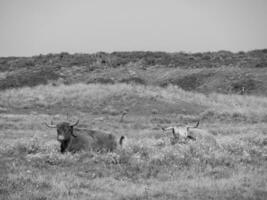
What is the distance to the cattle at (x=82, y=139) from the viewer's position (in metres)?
12.6

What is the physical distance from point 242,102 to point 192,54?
29858 mm

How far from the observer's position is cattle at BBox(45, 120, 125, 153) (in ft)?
41.3

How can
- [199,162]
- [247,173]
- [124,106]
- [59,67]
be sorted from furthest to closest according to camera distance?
[59,67], [124,106], [199,162], [247,173]

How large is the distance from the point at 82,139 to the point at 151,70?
38614mm

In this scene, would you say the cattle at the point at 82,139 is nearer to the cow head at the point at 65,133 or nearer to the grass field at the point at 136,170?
the cow head at the point at 65,133

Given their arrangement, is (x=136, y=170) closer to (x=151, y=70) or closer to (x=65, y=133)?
(x=65, y=133)

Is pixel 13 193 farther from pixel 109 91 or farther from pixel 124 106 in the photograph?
pixel 109 91

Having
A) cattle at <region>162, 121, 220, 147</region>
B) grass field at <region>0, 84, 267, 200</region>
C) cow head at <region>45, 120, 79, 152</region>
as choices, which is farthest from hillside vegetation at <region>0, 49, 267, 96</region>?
cow head at <region>45, 120, 79, 152</region>

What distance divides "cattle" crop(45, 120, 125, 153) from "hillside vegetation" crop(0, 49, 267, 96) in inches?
1173

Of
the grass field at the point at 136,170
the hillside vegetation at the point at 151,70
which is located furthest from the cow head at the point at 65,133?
the hillside vegetation at the point at 151,70

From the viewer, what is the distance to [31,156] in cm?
1111

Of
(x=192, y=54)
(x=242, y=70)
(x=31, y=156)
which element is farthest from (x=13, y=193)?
(x=192, y=54)

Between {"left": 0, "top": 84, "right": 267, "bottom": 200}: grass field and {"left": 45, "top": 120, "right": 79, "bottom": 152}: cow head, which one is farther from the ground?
{"left": 45, "top": 120, "right": 79, "bottom": 152}: cow head

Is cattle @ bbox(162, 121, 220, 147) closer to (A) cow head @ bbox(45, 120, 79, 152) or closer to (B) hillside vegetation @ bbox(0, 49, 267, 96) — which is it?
(A) cow head @ bbox(45, 120, 79, 152)
